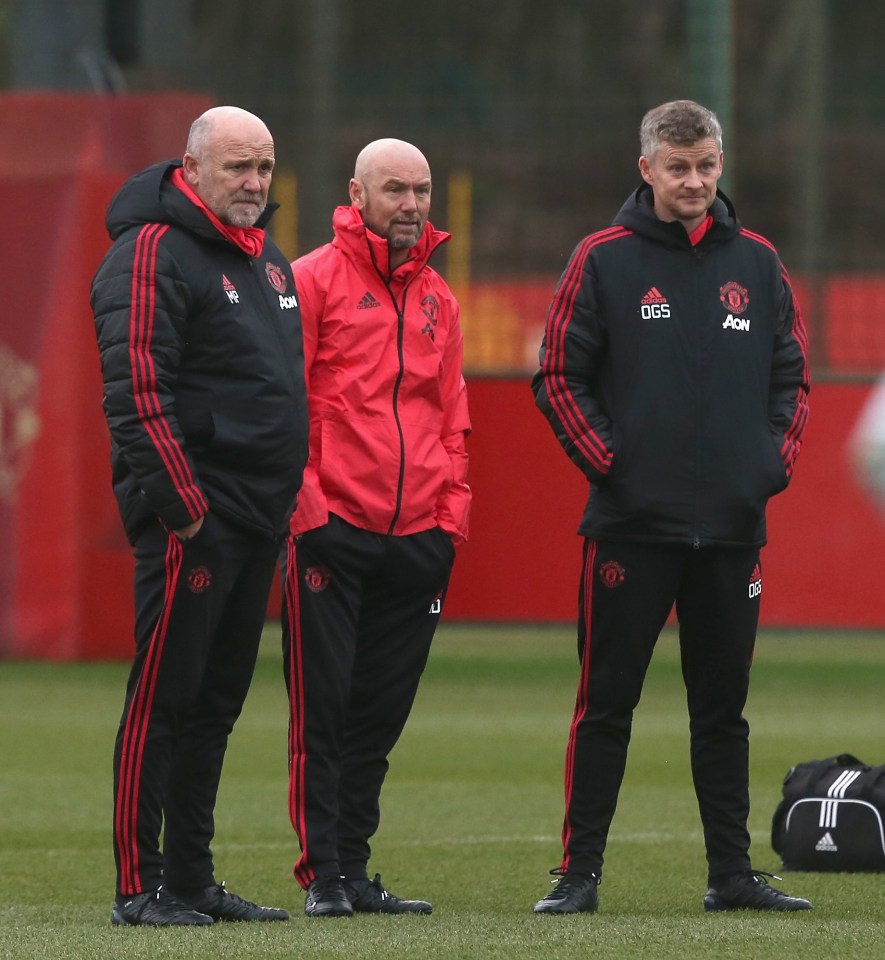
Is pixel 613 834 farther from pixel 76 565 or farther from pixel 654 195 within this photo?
pixel 76 565

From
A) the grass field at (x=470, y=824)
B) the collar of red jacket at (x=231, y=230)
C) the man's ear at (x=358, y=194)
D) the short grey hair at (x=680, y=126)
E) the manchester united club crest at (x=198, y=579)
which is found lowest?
the grass field at (x=470, y=824)

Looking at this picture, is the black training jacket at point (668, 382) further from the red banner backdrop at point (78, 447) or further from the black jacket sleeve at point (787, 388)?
the red banner backdrop at point (78, 447)

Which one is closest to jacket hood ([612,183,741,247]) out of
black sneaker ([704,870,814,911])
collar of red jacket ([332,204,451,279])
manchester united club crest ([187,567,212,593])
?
collar of red jacket ([332,204,451,279])

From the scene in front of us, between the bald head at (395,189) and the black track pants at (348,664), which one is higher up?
the bald head at (395,189)

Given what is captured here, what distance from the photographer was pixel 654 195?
5.56 metres

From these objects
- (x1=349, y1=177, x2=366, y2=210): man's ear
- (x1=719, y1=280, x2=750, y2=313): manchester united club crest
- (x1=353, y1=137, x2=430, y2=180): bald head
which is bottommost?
(x1=719, y1=280, x2=750, y2=313): manchester united club crest

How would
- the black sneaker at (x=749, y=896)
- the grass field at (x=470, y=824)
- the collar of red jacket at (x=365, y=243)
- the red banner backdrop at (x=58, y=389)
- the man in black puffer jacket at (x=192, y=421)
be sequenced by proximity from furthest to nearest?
the red banner backdrop at (x=58, y=389) < the collar of red jacket at (x=365, y=243) < the black sneaker at (x=749, y=896) < the man in black puffer jacket at (x=192, y=421) < the grass field at (x=470, y=824)

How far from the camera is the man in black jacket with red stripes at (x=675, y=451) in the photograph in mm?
5391

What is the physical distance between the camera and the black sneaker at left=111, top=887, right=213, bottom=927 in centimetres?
515

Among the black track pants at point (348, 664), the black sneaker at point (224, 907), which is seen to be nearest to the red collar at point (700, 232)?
the black track pants at point (348, 664)

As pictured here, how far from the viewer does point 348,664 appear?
18.2ft

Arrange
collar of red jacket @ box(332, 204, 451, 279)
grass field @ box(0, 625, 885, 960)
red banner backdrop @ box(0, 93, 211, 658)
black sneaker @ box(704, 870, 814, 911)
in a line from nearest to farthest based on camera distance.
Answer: grass field @ box(0, 625, 885, 960), black sneaker @ box(704, 870, 814, 911), collar of red jacket @ box(332, 204, 451, 279), red banner backdrop @ box(0, 93, 211, 658)

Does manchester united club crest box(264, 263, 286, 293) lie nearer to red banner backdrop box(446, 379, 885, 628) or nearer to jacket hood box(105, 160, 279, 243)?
jacket hood box(105, 160, 279, 243)

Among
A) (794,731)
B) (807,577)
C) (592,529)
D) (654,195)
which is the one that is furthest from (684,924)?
(807,577)
